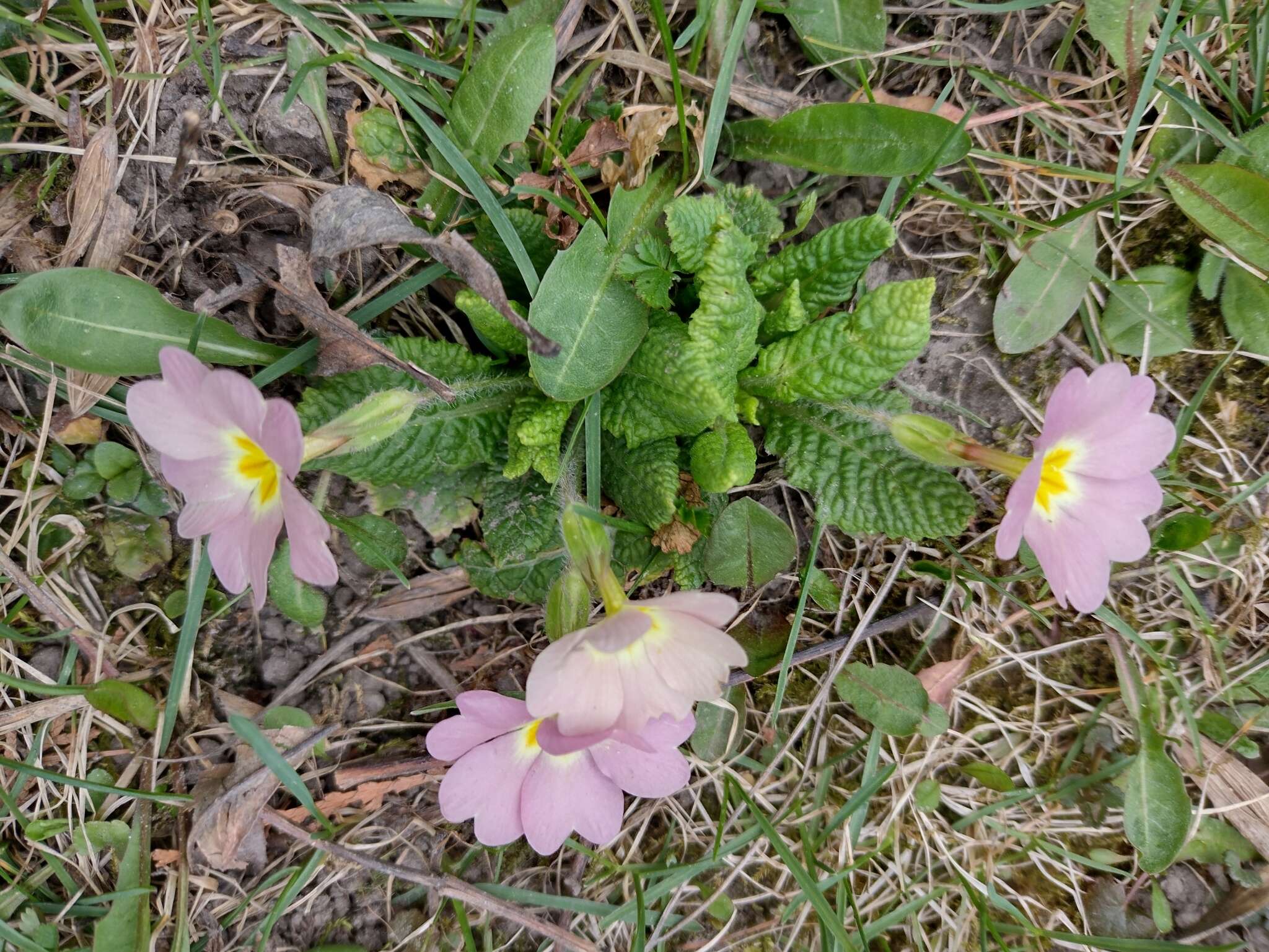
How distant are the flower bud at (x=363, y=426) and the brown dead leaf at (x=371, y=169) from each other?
1.84 feet

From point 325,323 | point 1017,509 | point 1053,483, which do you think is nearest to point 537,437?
point 325,323

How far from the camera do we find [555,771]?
178 cm

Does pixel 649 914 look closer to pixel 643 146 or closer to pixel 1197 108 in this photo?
pixel 643 146

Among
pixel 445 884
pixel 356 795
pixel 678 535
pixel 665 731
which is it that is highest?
pixel 678 535

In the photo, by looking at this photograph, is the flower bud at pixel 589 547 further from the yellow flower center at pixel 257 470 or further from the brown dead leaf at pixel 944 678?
the brown dead leaf at pixel 944 678

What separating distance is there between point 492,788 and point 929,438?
1.12m

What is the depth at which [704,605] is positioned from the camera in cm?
144

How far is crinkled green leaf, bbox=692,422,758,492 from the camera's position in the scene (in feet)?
5.66

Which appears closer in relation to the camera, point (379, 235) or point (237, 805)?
point (379, 235)

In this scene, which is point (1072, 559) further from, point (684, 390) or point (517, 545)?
point (517, 545)

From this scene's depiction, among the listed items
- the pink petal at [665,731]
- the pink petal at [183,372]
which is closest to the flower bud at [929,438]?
the pink petal at [665,731]

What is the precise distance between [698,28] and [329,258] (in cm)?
92

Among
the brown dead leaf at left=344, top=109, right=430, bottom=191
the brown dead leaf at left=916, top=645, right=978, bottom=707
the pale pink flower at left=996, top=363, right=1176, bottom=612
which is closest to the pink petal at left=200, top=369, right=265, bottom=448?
the brown dead leaf at left=344, top=109, right=430, bottom=191

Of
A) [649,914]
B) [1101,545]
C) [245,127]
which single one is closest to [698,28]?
[245,127]
